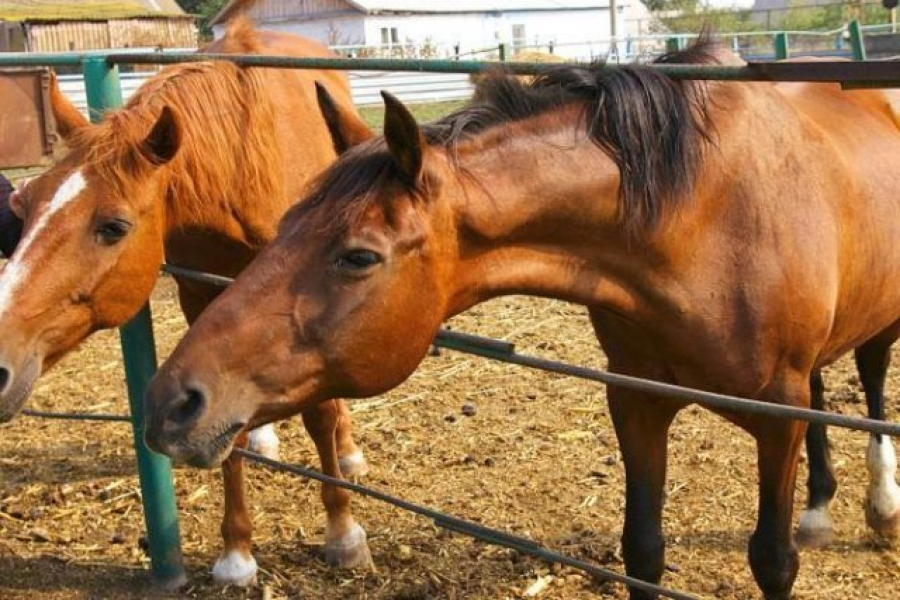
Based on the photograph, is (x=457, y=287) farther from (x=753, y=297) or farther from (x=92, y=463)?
(x=92, y=463)

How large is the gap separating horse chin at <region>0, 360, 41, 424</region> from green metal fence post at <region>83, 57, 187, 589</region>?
0.62 m

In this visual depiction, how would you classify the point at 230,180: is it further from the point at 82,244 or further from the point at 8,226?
the point at 8,226

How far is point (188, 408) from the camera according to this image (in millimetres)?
2156

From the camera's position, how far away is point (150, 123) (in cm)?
325

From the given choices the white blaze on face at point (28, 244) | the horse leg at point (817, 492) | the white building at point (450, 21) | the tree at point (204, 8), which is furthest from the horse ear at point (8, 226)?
the tree at point (204, 8)

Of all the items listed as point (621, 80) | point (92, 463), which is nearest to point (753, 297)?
point (621, 80)

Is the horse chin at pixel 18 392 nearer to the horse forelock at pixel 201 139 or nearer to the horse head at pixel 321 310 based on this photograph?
the horse forelock at pixel 201 139

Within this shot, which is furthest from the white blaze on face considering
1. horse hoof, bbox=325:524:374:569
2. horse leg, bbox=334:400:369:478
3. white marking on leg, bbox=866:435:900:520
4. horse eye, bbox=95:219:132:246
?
white marking on leg, bbox=866:435:900:520

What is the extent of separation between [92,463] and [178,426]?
331cm

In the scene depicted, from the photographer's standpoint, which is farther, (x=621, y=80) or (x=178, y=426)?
(x=621, y=80)

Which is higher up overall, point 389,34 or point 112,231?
point 389,34

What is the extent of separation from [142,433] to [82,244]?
781 millimetres

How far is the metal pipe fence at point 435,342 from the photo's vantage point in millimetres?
2090

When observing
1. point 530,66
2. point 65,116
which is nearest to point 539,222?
point 530,66
